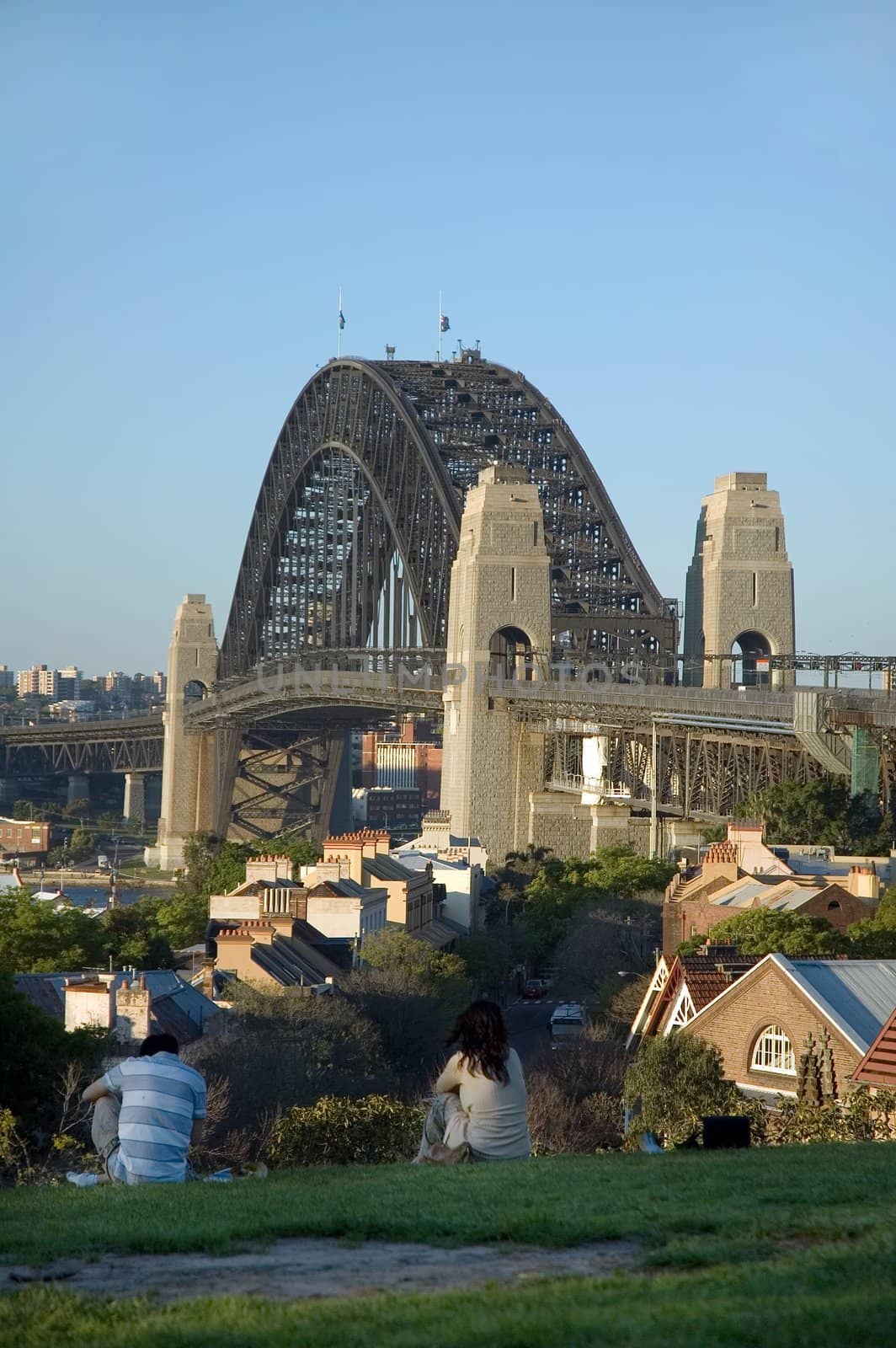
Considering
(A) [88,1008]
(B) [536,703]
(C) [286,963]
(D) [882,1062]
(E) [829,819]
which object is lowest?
(C) [286,963]

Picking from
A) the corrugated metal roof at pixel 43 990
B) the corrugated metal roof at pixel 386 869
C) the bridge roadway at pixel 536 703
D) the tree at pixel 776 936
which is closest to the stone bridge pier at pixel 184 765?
the bridge roadway at pixel 536 703

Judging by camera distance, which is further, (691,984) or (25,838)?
(25,838)

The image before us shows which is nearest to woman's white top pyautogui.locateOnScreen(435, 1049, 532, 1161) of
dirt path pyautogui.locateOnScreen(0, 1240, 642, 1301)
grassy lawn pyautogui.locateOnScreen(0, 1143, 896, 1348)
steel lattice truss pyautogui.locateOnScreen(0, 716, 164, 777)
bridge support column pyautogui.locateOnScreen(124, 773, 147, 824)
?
grassy lawn pyautogui.locateOnScreen(0, 1143, 896, 1348)

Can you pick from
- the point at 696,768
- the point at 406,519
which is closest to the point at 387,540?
the point at 406,519

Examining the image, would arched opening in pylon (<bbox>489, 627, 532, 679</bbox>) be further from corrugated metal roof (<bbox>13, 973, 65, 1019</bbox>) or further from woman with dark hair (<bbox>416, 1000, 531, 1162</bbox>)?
woman with dark hair (<bbox>416, 1000, 531, 1162</bbox>)

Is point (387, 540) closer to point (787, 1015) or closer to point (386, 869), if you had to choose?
point (386, 869)

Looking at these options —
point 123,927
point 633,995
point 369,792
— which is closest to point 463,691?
Result: point 123,927
